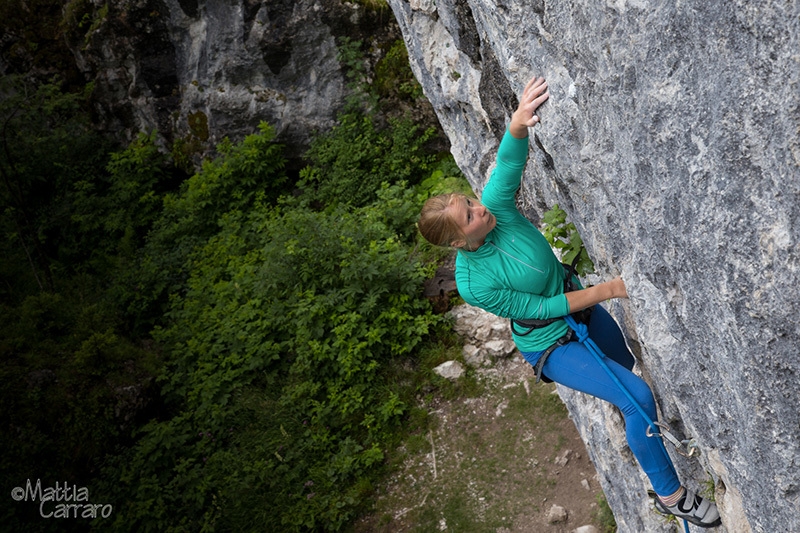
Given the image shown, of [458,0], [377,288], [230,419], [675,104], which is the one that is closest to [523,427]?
[377,288]

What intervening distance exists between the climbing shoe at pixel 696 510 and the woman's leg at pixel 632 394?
76 mm

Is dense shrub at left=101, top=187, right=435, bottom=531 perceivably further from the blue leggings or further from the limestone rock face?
the blue leggings

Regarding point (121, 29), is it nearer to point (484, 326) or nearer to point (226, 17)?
point (226, 17)

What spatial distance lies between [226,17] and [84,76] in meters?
4.28

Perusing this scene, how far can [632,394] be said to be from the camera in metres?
3.33

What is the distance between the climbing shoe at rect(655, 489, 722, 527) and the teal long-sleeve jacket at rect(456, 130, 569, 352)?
106 cm

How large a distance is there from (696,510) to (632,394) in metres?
0.65

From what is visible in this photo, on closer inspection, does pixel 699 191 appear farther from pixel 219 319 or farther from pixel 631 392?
pixel 219 319

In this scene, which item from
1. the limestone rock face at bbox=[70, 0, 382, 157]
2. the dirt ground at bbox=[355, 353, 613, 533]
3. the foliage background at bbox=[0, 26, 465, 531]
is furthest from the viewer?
the limestone rock face at bbox=[70, 0, 382, 157]

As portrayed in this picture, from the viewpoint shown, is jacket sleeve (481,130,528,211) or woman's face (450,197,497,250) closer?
woman's face (450,197,497,250)

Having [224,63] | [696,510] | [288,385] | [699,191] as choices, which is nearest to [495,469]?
[288,385]

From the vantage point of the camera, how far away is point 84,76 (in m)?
13.4

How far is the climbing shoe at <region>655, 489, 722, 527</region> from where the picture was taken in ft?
10.4

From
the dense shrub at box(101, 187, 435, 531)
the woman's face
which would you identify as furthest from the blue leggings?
the dense shrub at box(101, 187, 435, 531)
